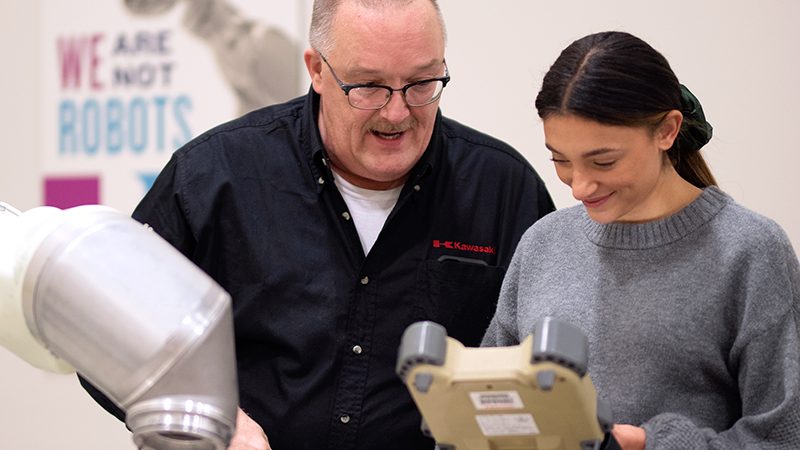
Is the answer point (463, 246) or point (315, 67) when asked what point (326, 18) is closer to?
point (315, 67)

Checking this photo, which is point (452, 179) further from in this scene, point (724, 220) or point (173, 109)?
point (173, 109)

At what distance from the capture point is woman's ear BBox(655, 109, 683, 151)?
1.44 m

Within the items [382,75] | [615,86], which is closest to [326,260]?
[382,75]

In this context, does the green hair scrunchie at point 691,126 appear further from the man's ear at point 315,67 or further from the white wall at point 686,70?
the white wall at point 686,70

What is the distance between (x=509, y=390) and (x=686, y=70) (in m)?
1.70

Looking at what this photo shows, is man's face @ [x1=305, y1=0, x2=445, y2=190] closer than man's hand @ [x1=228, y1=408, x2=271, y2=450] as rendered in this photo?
No

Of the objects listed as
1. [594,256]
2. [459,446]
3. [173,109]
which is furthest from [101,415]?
[459,446]

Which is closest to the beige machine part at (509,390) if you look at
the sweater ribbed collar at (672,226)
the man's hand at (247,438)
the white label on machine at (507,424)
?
the white label on machine at (507,424)

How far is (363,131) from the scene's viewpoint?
1867 mm

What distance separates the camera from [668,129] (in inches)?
57.1

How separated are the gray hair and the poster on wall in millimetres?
901

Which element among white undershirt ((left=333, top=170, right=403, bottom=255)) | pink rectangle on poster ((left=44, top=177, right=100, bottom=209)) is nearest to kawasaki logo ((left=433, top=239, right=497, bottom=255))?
white undershirt ((left=333, top=170, right=403, bottom=255))

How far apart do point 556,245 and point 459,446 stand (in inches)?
22.5

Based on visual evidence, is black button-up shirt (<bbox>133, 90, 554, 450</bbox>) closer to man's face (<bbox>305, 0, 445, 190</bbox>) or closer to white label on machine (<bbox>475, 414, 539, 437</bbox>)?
man's face (<bbox>305, 0, 445, 190</bbox>)
